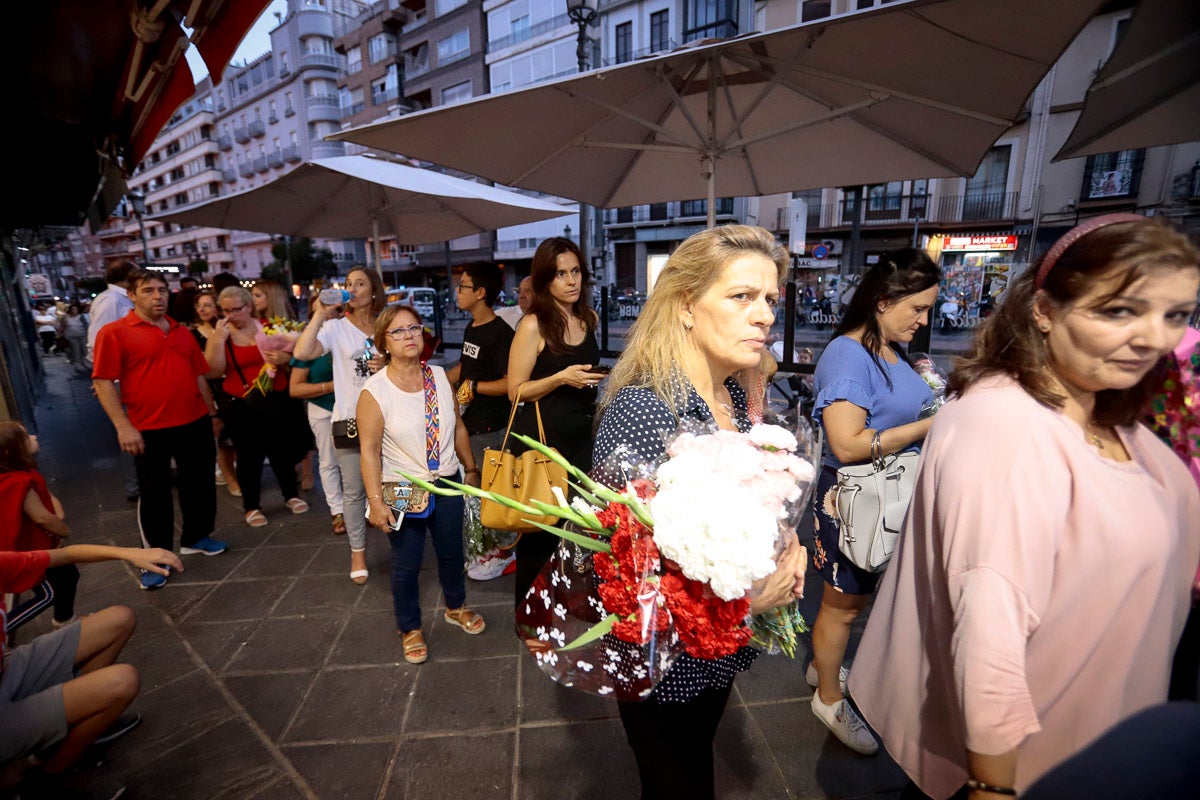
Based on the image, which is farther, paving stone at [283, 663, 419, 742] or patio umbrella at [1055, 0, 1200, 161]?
patio umbrella at [1055, 0, 1200, 161]

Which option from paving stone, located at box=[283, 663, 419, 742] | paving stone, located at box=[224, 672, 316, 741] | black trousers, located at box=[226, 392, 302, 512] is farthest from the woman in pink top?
black trousers, located at box=[226, 392, 302, 512]

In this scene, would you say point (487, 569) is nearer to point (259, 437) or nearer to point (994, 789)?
point (259, 437)

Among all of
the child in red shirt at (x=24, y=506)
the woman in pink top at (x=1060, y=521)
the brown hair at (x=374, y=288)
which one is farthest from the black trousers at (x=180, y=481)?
the woman in pink top at (x=1060, y=521)

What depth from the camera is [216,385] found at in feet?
15.6

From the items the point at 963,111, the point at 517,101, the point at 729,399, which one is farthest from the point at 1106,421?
the point at 517,101

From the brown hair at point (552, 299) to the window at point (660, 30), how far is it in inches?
1106

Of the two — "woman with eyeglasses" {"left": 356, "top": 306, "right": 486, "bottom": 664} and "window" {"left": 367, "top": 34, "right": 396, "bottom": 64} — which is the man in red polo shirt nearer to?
"woman with eyeglasses" {"left": 356, "top": 306, "right": 486, "bottom": 664}

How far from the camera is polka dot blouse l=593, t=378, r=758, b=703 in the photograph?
1276mm

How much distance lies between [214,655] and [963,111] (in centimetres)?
499

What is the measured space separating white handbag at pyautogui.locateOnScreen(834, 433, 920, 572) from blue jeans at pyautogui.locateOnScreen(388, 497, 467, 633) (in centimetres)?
189

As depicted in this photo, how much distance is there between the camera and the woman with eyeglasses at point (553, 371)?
2516 mm

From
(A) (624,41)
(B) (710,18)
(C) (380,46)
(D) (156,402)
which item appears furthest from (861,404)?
(C) (380,46)

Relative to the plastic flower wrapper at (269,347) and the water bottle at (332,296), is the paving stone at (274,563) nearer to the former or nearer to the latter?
the plastic flower wrapper at (269,347)

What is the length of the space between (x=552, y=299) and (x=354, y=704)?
2.17 metres
